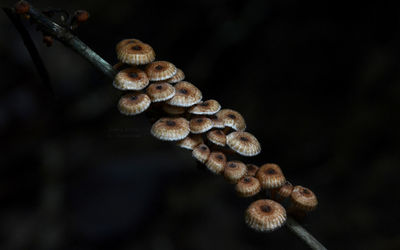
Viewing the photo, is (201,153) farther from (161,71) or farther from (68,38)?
(68,38)

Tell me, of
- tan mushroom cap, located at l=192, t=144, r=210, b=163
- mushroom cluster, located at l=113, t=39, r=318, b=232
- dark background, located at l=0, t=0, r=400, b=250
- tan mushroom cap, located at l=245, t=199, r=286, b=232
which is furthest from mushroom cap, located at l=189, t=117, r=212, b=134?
dark background, located at l=0, t=0, r=400, b=250

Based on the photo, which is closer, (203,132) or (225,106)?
(203,132)

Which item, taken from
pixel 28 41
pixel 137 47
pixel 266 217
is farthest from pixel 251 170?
pixel 28 41

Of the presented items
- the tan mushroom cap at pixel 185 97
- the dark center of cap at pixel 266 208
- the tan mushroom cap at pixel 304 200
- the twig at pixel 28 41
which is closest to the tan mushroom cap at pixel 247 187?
the dark center of cap at pixel 266 208

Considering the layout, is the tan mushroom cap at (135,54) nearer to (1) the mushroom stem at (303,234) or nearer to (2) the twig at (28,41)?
(2) the twig at (28,41)

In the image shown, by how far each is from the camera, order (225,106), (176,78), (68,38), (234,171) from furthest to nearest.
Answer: (225,106)
(176,78)
(68,38)
(234,171)

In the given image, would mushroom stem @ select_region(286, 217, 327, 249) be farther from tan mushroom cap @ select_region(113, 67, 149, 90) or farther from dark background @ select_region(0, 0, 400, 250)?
dark background @ select_region(0, 0, 400, 250)
